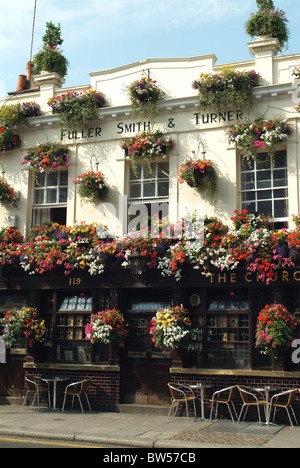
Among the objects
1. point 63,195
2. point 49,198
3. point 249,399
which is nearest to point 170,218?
point 63,195

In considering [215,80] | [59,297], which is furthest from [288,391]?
[215,80]

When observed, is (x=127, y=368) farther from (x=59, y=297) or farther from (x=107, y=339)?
(x=59, y=297)

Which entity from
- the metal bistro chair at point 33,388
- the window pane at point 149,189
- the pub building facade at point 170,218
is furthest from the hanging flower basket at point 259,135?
the metal bistro chair at point 33,388

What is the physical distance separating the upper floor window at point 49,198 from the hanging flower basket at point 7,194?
53 cm

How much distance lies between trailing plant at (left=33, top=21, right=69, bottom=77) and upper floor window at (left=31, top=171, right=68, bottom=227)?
11.0 ft

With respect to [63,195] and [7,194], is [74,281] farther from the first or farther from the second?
[7,194]

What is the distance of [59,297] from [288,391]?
21.6ft

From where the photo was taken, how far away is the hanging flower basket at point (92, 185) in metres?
14.6

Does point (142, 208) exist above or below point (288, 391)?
above

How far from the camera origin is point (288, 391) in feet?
37.9

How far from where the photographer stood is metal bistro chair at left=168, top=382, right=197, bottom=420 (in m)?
12.4

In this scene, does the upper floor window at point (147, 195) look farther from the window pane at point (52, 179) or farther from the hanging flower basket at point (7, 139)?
the hanging flower basket at point (7, 139)

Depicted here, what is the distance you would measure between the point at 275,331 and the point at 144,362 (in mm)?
3722
